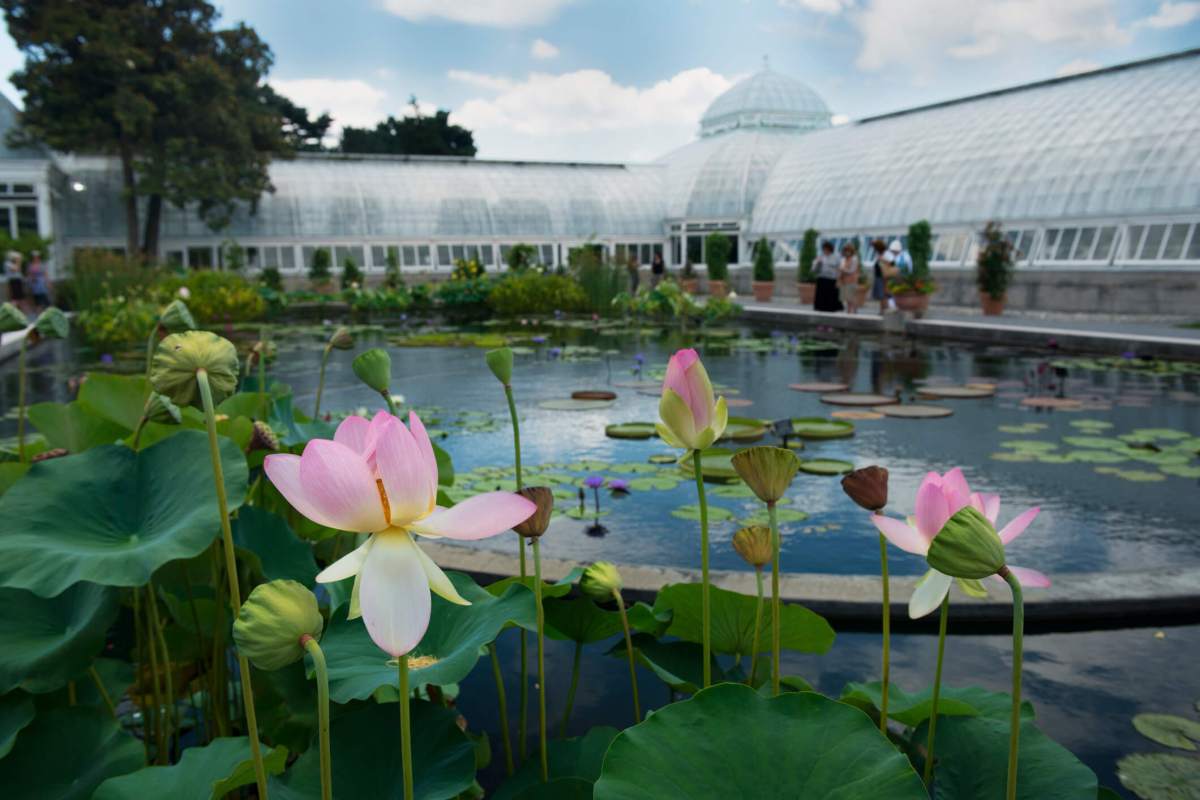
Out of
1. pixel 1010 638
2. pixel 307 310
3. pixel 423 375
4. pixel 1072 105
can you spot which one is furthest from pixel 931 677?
pixel 1072 105

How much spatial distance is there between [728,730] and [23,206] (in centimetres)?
2992

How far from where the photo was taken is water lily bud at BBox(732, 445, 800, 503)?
104 centimetres

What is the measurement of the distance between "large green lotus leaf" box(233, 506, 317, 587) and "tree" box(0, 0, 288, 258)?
26419mm

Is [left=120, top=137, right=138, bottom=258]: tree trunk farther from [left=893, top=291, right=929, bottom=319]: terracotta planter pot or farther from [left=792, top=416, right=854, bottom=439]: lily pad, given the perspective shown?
[left=792, top=416, right=854, bottom=439]: lily pad

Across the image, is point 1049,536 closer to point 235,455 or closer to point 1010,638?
point 1010,638

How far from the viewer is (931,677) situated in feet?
8.96

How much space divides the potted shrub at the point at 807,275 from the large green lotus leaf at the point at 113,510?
2014 centimetres

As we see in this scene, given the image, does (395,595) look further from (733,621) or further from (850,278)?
(850,278)

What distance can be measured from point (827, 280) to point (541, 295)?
5.59 metres

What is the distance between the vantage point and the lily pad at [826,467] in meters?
5.14

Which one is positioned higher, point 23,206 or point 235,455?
point 23,206

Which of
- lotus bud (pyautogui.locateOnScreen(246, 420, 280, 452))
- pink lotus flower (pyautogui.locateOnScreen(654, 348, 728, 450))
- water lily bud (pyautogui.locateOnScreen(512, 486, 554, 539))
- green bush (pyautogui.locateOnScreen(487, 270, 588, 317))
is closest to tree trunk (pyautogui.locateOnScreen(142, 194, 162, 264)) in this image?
green bush (pyautogui.locateOnScreen(487, 270, 588, 317))

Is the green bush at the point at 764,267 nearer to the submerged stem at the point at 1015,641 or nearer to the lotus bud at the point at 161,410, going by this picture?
the lotus bud at the point at 161,410

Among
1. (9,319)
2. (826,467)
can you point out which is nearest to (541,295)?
(826,467)
